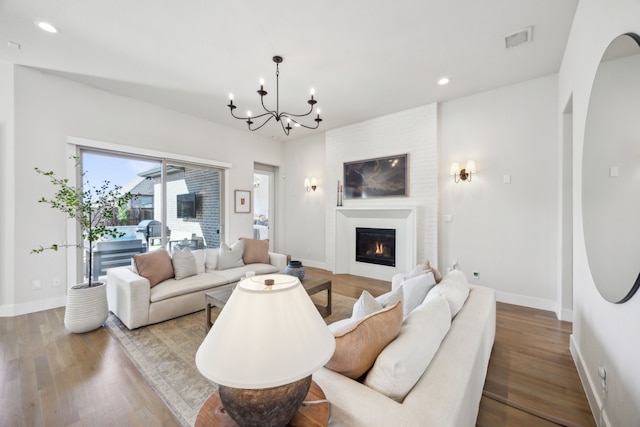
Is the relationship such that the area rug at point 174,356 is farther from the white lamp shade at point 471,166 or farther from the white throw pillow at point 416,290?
the white lamp shade at point 471,166

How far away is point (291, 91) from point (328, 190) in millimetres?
2237

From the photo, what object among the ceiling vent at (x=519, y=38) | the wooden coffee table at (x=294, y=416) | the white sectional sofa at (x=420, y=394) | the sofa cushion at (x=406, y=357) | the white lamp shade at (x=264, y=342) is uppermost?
the ceiling vent at (x=519, y=38)

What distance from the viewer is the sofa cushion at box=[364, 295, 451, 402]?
102cm

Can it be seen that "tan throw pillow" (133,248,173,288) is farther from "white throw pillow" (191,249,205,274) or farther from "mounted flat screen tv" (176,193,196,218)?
"mounted flat screen tv" (176,193,196,218)

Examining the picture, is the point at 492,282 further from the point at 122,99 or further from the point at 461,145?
the point at 122,99

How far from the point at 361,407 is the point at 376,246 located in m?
4.06

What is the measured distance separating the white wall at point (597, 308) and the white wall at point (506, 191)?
868 millimetres

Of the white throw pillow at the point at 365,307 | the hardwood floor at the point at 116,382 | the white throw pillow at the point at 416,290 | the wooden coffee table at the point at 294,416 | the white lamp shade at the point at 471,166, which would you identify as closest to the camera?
the wooden coffee table at the point at 294,416

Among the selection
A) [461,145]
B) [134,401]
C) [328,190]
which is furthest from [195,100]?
[461,145]

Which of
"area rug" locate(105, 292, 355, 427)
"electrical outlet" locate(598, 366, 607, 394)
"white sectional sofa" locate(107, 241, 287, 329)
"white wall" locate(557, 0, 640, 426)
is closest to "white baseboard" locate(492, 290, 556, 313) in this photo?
"white wall" locate(557, 0, 640, 426)

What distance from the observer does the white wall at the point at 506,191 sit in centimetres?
331

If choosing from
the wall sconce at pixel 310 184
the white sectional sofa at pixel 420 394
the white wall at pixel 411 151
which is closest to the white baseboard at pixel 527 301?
the white wall at pixel 411 151

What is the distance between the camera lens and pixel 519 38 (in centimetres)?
256

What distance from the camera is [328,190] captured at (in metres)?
5.43
